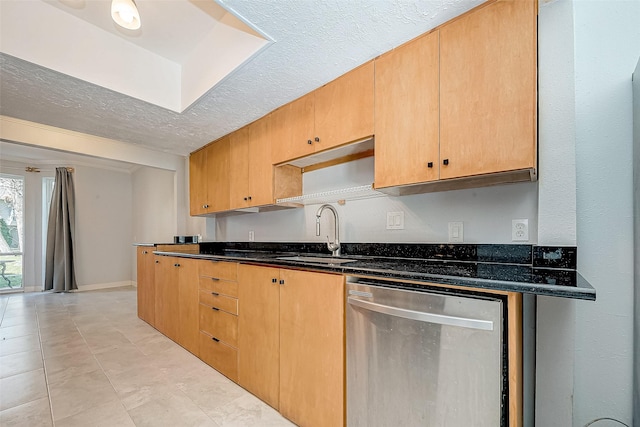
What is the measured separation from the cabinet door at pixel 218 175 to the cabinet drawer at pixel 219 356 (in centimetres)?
127

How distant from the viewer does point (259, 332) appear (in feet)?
6.15

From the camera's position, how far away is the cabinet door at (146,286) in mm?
3390

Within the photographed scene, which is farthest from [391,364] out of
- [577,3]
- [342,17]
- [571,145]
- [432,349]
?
[577,3]

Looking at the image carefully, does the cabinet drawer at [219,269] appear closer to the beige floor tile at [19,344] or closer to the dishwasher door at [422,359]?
the dishwasher door at [422,359]

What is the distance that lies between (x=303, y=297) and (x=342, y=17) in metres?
1.47

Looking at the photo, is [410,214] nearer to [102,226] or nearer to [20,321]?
[20,321]

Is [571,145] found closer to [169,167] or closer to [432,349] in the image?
[432,349]

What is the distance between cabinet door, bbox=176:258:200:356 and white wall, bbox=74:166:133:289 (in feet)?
14.7

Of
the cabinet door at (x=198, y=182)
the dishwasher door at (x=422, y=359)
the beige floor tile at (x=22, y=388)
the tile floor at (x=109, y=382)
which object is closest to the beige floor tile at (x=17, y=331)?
the tile floor at (x=109, y=382)

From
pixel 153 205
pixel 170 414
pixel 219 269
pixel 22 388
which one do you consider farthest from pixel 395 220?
pixel 153 205

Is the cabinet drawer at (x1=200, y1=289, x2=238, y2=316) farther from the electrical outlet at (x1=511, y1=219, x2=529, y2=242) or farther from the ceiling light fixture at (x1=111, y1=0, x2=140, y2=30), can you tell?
the ceiling light fixture at (x1=111, y1=0, x2=140, y2=30)

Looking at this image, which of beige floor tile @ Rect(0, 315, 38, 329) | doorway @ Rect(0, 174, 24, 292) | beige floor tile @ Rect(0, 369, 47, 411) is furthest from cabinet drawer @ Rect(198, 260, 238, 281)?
doorway @ Rect(0, 174, 24, 292)

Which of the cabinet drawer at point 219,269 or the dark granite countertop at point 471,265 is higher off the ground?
the dark granite countertop at point 471,265

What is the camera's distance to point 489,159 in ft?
4.19
